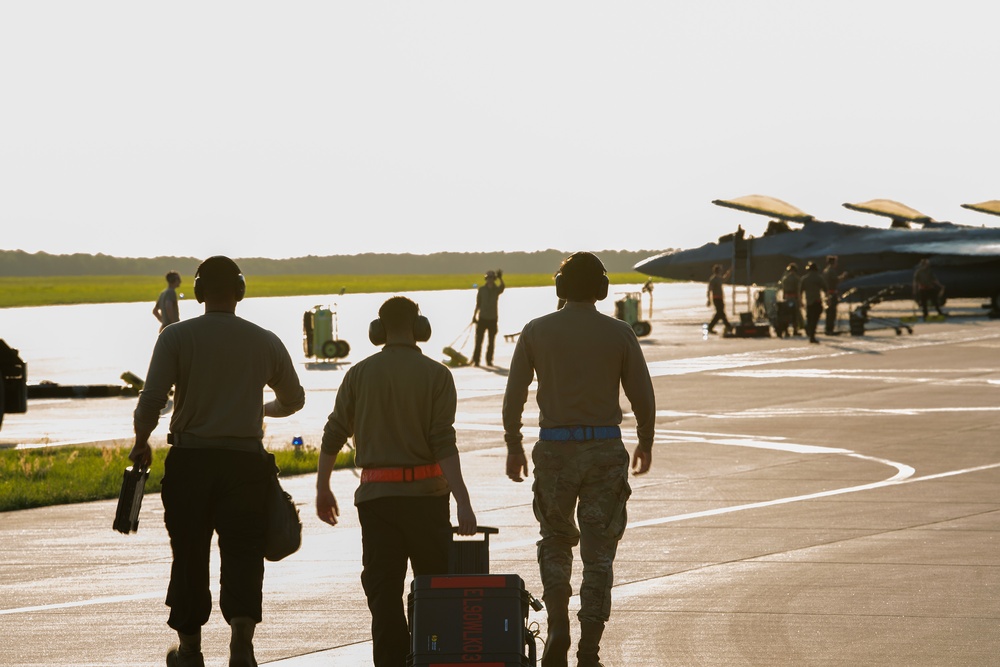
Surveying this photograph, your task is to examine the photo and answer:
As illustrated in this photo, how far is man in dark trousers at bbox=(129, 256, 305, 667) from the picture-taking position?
21.9ft

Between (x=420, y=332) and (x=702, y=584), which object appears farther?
(x=702, y=584)

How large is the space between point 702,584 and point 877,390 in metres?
16.3

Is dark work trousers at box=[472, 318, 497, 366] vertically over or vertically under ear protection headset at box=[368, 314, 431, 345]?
under

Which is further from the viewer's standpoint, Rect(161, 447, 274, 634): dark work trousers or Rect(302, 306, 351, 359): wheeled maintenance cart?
Rect(302, 306, 351, 359): wheeled maintenance cart

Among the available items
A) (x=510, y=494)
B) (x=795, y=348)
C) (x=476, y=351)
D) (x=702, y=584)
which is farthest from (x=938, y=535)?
(x=795, y=348)

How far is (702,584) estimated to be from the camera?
356 inches

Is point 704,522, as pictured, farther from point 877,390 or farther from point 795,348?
point 795,348

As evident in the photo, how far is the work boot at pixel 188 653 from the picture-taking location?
668 cm

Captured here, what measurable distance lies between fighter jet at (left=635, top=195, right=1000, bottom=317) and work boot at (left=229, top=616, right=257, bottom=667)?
1808 inches

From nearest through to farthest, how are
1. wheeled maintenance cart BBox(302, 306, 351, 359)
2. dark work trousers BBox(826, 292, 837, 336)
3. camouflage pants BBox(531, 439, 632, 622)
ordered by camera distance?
camouflage pants BBox(531, 439, 632, 622)
wheeled maintenance cart BBox(302, 306, 351, 359)
dark work trousers BBox(826, 292, 837, 336)

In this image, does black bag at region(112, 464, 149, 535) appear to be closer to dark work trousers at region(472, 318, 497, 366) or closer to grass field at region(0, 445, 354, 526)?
grass field at region(0, 445, 354, 526)

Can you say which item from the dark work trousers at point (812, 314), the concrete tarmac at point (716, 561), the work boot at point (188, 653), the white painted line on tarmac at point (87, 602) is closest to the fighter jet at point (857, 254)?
the dark work trousers at point (812, 314)

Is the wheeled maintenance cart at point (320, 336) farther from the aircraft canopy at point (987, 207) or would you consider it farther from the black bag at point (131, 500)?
the aircraft canopy at point (987, 207)

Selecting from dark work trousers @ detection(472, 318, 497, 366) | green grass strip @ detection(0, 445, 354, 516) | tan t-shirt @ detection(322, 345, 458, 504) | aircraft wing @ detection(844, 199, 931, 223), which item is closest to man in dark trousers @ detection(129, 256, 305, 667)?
tan t-shirt @ detection(322, 345, 458, 504)
